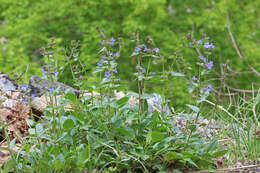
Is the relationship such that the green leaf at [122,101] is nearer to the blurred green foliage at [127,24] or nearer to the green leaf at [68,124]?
the green leaf at [68,124]

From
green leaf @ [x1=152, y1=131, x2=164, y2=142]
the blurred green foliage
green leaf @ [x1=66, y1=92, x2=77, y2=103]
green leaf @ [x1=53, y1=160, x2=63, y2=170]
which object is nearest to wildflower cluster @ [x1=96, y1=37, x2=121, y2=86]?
green leaf @ [x1=66, y1=92, x2=77, y2=103]

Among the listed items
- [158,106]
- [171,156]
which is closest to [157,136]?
[171,156]

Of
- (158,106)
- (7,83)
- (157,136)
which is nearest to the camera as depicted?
(157,136)

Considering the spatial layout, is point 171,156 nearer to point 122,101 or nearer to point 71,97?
point 122,101

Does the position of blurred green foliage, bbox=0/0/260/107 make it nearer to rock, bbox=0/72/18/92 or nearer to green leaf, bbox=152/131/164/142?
rock, bbox=0/72/18/92

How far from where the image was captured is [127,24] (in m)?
6.49

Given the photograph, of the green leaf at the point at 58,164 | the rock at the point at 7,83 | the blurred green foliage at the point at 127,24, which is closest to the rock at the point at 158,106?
the green leaf at the point at 58,164

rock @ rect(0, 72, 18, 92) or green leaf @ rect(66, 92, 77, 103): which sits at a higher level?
green leaf @ rect(66, 92, 77, 103)

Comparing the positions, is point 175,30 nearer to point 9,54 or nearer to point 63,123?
point 9,54

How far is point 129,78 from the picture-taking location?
7.67 metres

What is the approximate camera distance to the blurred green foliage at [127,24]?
22.1 feet

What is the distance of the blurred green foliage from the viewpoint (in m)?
6.73

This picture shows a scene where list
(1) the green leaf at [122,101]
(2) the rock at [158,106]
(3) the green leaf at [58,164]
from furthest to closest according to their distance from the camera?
(2) the rock at [158,106]
(1) the green leaf at [122,101]
(3) the green leaf at [58,164]

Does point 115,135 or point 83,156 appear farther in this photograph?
point 115,135
